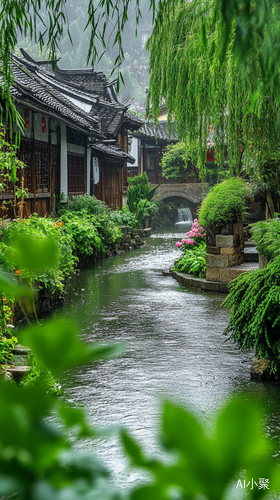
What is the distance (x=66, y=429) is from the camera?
0.39 meters

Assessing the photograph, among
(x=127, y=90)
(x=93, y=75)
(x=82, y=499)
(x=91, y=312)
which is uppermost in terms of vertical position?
(x=127, y=90)

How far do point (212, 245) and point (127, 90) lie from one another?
7261 centimetres

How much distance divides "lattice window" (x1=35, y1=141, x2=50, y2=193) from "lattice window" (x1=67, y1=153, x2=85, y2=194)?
2.38 m

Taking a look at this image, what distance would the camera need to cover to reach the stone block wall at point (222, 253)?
32.9 feet

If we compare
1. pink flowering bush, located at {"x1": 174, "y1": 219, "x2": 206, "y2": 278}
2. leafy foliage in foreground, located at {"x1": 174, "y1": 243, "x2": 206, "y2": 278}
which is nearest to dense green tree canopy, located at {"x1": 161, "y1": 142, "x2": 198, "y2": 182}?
pink flowering bush, located at {"x1": 174, "y1": 219, "x2": 206, "y2": 278}

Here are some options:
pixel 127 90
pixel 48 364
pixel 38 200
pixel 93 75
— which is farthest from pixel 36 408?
pixel 127 90

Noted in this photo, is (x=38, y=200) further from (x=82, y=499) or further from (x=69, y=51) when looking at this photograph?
(x=69, y=51)

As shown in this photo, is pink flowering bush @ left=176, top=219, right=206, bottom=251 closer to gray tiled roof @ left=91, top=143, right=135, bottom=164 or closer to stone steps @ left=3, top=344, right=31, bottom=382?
gray tiled roof @ left=91, top=143, right=135, bottom=164

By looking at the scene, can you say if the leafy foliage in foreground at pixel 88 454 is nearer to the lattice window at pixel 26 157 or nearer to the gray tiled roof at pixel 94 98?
the lattice window at pixel 26 157

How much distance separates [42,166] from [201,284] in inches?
221

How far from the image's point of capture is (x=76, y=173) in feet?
55.3

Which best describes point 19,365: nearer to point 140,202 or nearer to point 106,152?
point 106,152

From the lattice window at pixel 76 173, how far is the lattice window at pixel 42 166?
238cm

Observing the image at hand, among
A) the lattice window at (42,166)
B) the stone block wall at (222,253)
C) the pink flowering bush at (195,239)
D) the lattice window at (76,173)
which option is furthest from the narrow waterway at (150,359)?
the lattice window at (76,173)
